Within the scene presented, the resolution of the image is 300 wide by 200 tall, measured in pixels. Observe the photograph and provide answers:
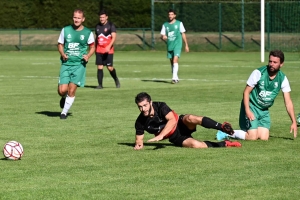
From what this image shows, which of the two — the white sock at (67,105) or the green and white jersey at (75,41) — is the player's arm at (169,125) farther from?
the green and white jersey at (75,41)

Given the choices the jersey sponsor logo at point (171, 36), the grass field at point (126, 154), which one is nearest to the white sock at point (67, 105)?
the grass field at point (126, 154)

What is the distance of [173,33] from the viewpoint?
28.0 meters

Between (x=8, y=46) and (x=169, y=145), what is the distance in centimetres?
3746

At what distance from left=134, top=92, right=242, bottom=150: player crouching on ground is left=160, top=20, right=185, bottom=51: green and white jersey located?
48.7ft

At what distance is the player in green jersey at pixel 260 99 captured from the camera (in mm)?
13641

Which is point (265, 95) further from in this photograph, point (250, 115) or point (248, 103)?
point (250, 115)

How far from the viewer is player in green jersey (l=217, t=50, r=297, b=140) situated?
1364 centimetres

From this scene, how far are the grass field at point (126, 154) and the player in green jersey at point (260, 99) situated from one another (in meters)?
0.32

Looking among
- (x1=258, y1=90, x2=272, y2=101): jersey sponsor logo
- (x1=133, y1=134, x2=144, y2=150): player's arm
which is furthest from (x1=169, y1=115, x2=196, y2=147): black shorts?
(x1=258, y1=90, x2=272, y2=101): jersey sponsor logo

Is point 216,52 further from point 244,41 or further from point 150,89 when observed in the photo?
point 150,89

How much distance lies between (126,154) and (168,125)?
2.39 feet

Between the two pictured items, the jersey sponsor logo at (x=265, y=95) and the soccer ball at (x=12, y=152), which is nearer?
the soccer ball at (x=12, y=152)

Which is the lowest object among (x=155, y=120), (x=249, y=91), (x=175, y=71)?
(x=175, y=71)

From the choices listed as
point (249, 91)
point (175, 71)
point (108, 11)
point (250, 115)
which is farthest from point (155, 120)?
point (108, 11)
